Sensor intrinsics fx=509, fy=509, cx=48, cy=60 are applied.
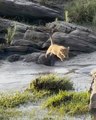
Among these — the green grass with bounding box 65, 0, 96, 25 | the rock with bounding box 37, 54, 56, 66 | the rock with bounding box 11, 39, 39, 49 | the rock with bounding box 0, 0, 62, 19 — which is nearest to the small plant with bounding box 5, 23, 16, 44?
the rock with bounding box 11, 39, 39, 49

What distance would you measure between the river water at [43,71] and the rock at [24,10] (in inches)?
176

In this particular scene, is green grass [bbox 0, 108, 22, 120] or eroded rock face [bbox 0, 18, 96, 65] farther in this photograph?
eroded rock face [bbox 0, 18, 96, 65]

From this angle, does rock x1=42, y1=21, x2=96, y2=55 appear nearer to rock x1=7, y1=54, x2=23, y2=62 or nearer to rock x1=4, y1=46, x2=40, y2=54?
rock x1=4, y1=46, x2=40, y2=54

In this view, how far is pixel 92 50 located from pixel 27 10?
453 cm

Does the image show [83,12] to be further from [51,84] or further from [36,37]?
[51,84]

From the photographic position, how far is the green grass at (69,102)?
981 centimetres

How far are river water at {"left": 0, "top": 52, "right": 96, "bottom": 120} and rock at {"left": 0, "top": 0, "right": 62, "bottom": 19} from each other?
4482 millimetres

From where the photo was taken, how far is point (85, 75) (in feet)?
45.1

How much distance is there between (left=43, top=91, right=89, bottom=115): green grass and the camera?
9.81 meters

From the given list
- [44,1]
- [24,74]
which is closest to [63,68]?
[24,74]

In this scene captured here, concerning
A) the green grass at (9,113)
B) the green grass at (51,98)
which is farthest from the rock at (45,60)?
the green grass at (9,113)

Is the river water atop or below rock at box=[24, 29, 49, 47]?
below

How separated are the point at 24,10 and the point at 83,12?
2.84 m

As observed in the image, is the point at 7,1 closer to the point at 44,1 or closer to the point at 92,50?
the point at 44,1
